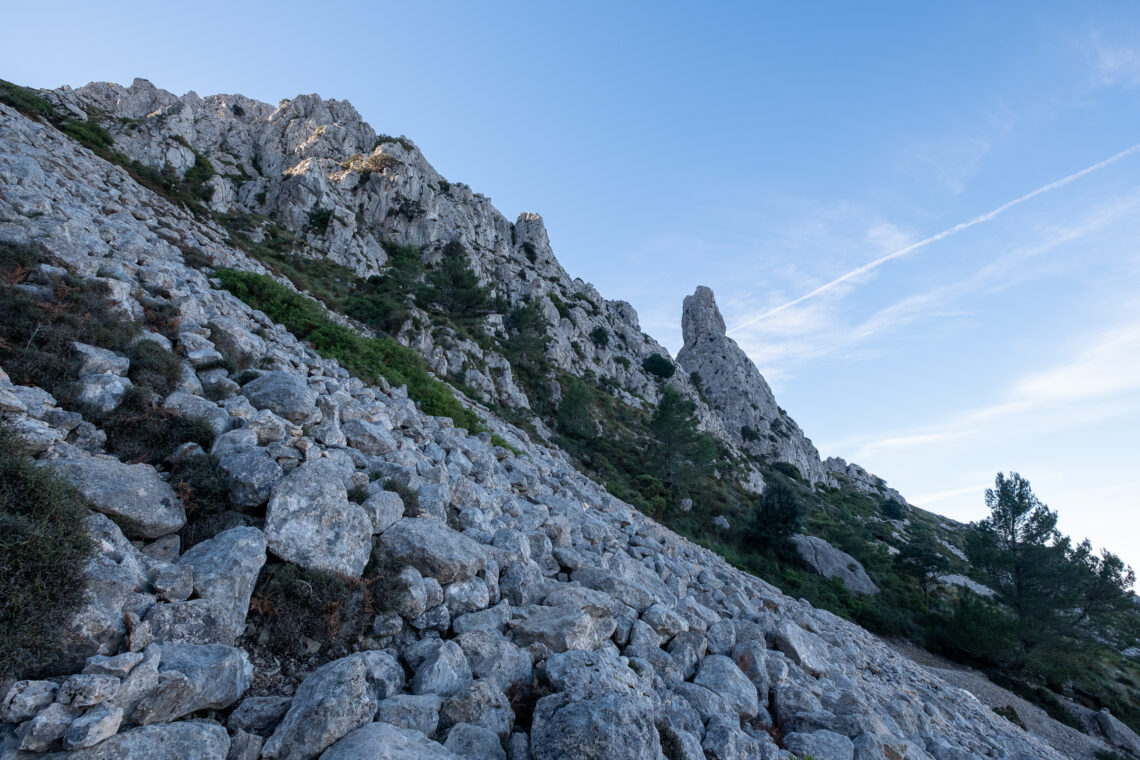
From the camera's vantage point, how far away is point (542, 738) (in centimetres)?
408

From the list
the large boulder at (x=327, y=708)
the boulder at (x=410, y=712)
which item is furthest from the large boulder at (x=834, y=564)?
the large boulder at (x=327, y=708)

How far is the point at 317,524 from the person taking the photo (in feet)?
17.3

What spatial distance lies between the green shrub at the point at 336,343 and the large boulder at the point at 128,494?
805 centimetres

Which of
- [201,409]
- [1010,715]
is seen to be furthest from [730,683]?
[1010,715]

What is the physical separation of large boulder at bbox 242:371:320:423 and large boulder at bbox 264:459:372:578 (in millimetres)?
2005

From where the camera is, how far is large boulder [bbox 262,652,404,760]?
3502 millimetres

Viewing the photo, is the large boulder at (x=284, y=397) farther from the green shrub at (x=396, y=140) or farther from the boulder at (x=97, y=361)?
the green shrub at (x=396, y=140)

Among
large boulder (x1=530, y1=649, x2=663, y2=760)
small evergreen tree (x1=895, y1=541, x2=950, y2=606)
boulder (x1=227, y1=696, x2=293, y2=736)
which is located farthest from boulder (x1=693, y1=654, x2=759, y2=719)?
small evergreen tree (x1=895, y1=541, x2=950, y2=606)

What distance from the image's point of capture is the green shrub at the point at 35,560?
3.09 metres

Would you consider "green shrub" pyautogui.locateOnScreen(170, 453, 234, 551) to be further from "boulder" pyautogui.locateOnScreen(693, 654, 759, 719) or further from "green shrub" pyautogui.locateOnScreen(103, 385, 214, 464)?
A: "boulder" pyautogui.locateOnScreen(693, 654, 759, 719)

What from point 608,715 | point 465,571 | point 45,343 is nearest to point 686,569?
point 465,571

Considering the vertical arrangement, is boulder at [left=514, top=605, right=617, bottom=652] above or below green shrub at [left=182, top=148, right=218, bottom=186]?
below

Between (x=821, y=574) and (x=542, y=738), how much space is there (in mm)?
32113

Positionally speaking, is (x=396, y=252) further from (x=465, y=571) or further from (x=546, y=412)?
(x=465, y=571)
